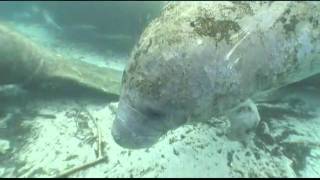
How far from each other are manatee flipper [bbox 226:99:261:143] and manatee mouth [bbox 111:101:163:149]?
757 mm

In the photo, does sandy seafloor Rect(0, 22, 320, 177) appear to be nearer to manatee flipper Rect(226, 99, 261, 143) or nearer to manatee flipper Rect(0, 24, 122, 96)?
manatee flipper Rect(226, 99, 261, 143)

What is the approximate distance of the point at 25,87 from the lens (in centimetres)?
516

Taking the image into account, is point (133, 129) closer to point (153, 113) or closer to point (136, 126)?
point (136, 126)

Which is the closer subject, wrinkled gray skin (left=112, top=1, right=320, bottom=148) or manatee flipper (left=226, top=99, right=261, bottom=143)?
wrinkled gray skin (left=112, top=1, right=320, bottom=148)

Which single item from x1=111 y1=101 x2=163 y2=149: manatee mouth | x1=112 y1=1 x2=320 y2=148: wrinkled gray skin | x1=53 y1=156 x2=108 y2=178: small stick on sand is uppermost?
x1=112 y1=1 x2=320 y2=148: wrinkled gray skin

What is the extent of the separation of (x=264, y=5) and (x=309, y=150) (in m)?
1.47

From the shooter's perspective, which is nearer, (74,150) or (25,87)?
(74,150)

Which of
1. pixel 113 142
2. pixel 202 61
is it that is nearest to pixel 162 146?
pixel 113 142

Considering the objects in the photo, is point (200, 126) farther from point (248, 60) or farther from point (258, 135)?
point (248, 60)

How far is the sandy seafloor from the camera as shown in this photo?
372cm

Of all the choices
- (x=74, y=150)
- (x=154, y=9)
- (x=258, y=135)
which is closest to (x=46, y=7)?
(x=154, y=9)

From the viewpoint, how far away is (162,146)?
3.94m

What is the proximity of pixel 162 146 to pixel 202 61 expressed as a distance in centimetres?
103

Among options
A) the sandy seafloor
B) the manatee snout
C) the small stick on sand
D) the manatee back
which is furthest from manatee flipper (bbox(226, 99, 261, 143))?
the small stick on sand
